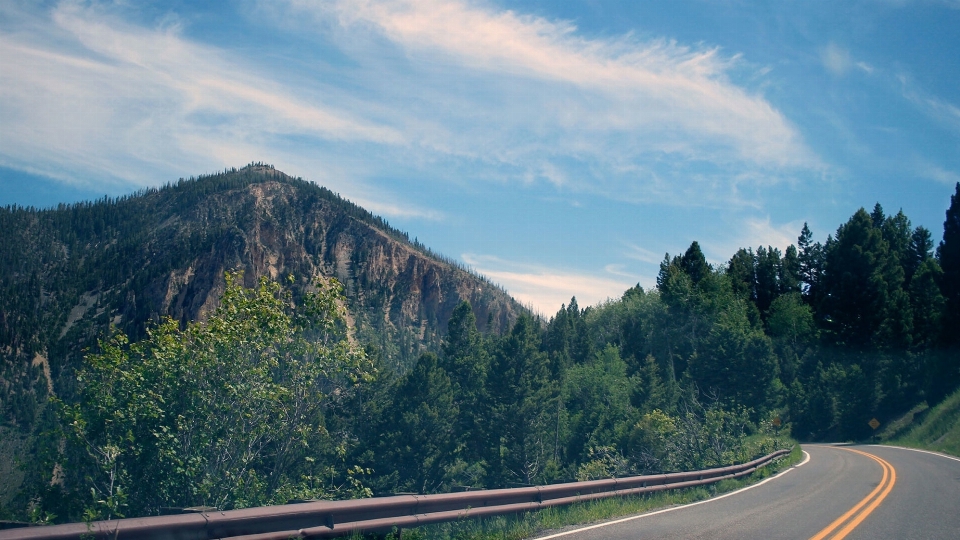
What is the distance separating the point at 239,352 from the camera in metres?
16.6

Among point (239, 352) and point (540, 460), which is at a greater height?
point (239, 352)

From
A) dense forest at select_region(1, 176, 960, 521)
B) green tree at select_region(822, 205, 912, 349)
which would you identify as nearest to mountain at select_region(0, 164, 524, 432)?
dense forest at select_region(1, 176, 960, 521)

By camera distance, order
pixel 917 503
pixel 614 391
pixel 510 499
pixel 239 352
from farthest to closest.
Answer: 1. pixel 614 391
2. pixel 239 352
3. pixel 917 503
4. pixel 510 499

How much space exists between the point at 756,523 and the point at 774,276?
8026cm

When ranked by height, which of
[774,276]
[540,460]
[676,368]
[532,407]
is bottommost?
[540,460]

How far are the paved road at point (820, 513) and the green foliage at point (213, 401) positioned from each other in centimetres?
815

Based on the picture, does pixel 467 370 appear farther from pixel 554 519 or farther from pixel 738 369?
pixel 554 519

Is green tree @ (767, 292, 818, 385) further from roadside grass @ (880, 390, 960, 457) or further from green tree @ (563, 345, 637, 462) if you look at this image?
roadside grass @ (880, 390, 960, 457)

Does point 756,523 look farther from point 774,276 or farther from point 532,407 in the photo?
point 774,276

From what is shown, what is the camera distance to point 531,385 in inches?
2299

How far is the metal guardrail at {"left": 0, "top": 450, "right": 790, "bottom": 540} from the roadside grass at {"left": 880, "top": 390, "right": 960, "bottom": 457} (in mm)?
28898

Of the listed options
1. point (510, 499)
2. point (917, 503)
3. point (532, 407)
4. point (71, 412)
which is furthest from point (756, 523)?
point (532, 407)

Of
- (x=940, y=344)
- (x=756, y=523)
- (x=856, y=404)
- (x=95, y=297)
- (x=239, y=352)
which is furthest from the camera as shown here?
(x=95, y=297)

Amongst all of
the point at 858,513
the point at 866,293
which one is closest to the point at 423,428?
the point at 866,293
